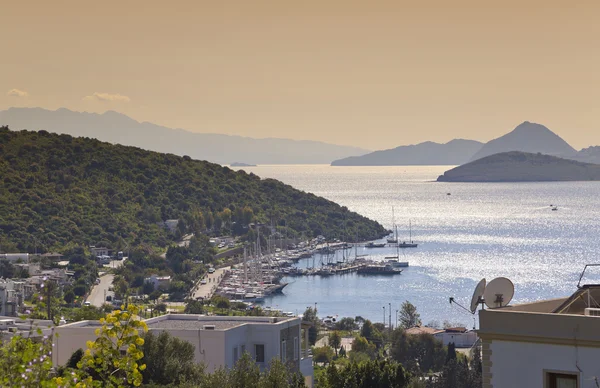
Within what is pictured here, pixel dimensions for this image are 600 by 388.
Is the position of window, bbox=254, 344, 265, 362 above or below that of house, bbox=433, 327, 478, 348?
above

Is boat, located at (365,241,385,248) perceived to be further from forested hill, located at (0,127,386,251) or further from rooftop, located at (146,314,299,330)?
rooftop, located at (146,314,299,330)

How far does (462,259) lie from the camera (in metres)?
88.0

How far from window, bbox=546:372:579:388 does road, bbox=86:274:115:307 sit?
4986cm

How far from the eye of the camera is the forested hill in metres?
76.2

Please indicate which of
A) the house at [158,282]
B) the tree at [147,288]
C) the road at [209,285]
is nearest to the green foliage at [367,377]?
the road at [209,285]

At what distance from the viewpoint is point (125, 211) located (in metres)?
84.3

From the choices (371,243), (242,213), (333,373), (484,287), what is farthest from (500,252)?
(484,287)

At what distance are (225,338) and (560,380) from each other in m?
12.4

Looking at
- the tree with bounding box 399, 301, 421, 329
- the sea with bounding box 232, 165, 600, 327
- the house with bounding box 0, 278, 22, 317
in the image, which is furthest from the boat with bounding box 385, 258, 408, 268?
the house with bounding box 0, 278, 22, 317

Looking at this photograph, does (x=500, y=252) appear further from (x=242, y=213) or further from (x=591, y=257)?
(x=242, y=213)

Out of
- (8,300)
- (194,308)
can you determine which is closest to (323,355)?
(194,308)

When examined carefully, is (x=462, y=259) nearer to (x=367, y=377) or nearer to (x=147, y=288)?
(x=147, y=288)

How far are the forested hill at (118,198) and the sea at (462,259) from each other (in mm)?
9748

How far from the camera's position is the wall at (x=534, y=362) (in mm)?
6543
